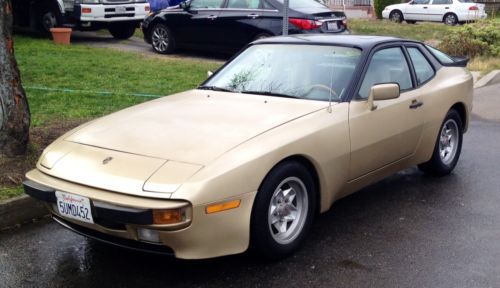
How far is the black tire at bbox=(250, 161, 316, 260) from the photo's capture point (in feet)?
12.5

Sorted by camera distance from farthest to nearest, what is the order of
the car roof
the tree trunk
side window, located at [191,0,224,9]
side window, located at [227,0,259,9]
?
side window, located at [191,0,224,9], side window, located at [227,0,259,9], the tree trunk, the car roof

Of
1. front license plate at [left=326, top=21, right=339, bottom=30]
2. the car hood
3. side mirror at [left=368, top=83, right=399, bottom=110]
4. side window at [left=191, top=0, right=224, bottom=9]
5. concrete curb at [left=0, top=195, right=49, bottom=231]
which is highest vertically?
side window at [left=191, top=0, right=224, bottom=9]

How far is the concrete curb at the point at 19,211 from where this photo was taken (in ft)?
15.4

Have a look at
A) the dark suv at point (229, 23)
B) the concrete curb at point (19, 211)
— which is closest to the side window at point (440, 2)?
the dark suv at point (229, 23)

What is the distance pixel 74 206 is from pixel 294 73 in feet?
6.83

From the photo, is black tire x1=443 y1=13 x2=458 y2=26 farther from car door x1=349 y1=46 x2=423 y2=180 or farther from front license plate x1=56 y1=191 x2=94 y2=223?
front license plate x1=56 y1=191 x2=94 y2=223

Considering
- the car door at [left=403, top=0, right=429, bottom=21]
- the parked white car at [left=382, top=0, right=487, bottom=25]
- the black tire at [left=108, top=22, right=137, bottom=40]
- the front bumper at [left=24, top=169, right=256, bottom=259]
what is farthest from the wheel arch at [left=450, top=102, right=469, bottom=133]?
the car door at [left=403, top=0, right=429, bottom=21]

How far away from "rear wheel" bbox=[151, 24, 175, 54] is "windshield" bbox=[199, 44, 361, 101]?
26.5 feet

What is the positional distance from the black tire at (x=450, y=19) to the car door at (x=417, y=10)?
81 centimetres

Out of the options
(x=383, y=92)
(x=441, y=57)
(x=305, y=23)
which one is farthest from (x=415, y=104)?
(x=305, y=23)

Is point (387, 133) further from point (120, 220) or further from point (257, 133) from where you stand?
point (120, 220)

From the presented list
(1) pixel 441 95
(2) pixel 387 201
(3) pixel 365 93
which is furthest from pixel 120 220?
(1) pixel 441 95

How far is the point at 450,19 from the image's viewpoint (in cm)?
2608

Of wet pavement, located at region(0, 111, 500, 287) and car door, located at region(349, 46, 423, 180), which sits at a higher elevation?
car door, located at region(349, 46, 423, 180)
